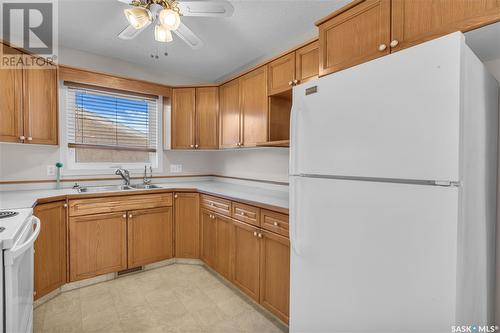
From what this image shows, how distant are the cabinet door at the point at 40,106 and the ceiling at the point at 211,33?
0.51 metres

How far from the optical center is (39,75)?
2344 millimetres

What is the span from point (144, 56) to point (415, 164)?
3.13 m

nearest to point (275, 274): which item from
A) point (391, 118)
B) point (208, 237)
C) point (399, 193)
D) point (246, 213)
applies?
point (246, 213)

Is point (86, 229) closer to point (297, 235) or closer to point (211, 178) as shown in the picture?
point (211, 178)

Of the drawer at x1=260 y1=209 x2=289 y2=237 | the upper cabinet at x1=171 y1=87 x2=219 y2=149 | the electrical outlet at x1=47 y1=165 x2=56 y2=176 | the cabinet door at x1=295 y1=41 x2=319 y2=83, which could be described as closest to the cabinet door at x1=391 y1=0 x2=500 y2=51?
the cabinet door at x1=295 y1=41 x2=319 y2=83

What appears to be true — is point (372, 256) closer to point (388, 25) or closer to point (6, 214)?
point (388, 25)

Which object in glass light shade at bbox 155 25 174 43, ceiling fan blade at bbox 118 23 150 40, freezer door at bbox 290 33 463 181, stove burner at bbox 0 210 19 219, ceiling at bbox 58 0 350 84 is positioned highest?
ceiling at bbox 58 0 350 84

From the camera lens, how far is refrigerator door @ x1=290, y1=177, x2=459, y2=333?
0.87 m

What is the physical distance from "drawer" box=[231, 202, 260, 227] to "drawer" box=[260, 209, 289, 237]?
2.5 inches

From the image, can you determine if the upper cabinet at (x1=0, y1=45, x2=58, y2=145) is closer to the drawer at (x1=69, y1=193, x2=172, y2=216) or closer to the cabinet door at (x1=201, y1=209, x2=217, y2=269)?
the drawer at (x1=69, y1=193, x2=172, y2=216)

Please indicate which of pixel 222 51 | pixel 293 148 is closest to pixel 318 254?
pixel 293 148

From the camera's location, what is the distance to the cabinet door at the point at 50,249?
2.09m

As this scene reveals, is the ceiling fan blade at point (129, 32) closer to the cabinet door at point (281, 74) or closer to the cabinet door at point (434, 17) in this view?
the cabinet door at point (281, 74)

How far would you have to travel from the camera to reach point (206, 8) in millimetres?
1698
